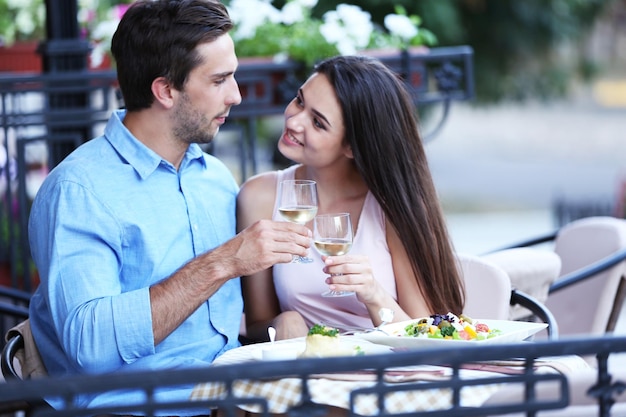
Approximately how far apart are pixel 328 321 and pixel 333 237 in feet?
1.87

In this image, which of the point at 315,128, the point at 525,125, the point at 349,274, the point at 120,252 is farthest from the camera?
the point at 525,125

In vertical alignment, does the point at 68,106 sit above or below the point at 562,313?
above

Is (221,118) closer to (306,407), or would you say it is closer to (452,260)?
(452,260)

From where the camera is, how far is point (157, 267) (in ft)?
9.39

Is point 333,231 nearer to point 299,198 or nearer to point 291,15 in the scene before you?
point 299,198

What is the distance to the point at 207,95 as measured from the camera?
9.79ft

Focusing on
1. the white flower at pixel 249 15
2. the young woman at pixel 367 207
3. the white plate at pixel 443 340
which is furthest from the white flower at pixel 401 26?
the white plate at pixel 443 340

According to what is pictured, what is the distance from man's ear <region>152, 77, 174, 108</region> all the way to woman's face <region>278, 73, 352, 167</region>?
418mm

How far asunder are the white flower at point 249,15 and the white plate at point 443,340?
2985 mm

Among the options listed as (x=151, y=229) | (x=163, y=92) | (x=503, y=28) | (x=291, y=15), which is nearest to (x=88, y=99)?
(x=291, y=15)

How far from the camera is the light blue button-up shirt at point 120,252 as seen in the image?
8.62 feet

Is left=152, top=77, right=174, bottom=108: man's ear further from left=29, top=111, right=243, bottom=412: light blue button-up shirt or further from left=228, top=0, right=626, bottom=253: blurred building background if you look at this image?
left=228, top=0, right=626, bottom=253: blurred building background

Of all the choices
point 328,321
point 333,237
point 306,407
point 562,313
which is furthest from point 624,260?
point 306,407

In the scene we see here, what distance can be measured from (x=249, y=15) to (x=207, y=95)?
8.39ft
